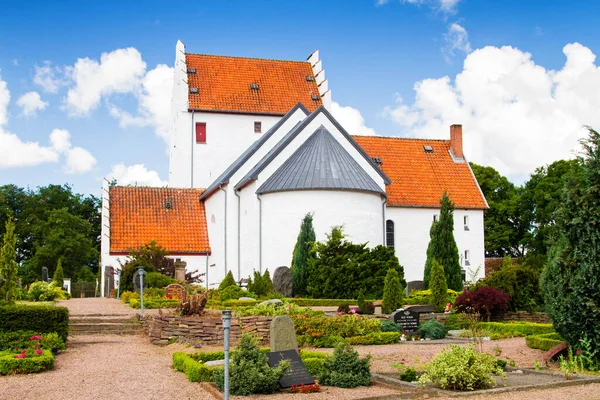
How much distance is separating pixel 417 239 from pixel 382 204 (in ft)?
18.6

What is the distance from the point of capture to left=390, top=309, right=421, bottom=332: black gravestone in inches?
750

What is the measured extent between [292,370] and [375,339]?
6117 mm

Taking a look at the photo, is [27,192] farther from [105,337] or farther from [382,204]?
[105,337]

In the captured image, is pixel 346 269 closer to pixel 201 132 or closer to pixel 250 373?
pixel 250 373

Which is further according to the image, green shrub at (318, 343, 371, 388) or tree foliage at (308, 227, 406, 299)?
tree foliage at (308, 227, 406, 299)

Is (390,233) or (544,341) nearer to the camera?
(544,341)

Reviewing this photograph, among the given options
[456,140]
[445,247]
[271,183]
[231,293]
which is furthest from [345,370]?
[456,140]

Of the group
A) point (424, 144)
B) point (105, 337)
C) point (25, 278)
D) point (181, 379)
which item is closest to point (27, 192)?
point (25, 278)

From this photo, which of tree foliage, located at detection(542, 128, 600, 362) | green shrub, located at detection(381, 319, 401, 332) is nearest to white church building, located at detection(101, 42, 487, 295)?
green shrub, located at detection(381, 319, 401, 332)

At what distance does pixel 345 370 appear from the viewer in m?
11.9

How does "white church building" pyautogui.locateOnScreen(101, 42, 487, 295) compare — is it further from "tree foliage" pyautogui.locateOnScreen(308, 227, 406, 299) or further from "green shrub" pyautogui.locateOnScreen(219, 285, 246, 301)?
"green shrub" pyautogui.locateOnScreen(219, 285, 246, 301)

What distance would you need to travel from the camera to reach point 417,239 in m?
36.4

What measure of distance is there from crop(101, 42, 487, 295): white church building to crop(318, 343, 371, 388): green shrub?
17121 millimetres

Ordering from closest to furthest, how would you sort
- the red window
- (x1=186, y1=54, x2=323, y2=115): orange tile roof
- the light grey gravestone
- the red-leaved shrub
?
the light grey gravestone, the red-leaved shrub, the red window, (x1=186, y1=54, x2=323, y2=115): orange tile roof
